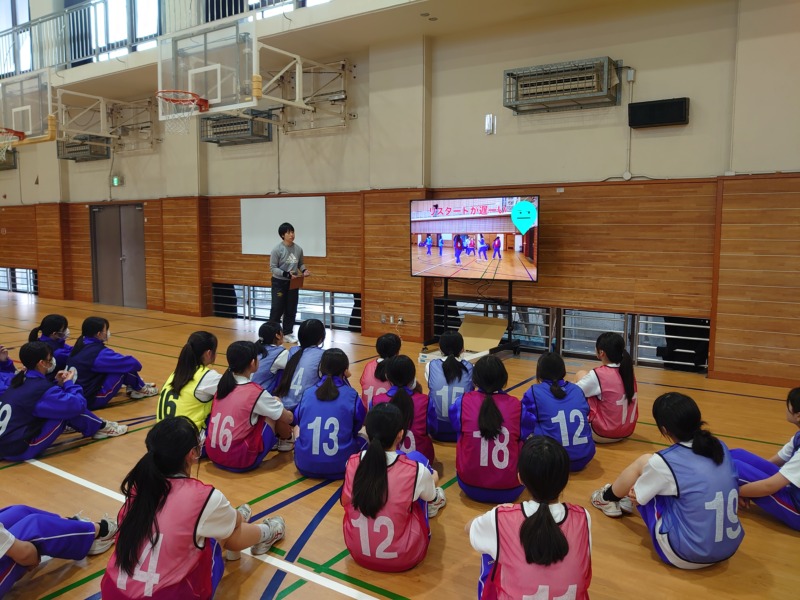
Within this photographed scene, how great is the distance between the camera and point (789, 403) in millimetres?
2812

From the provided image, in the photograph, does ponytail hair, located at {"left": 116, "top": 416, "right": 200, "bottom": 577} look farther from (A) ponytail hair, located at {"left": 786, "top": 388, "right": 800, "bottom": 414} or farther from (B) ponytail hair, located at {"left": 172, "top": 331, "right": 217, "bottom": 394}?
(A) ponytail hair, located at {"left": 786, "top": 388, "right": 800, "bottom": 414}

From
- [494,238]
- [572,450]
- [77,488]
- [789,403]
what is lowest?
[77,488]

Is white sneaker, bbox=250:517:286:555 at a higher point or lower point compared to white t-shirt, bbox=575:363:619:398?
lower

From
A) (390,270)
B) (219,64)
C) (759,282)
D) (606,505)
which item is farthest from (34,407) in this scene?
(759,282)

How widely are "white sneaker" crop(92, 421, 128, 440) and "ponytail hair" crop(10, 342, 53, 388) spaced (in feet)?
2.77

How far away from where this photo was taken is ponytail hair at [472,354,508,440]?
116 inches

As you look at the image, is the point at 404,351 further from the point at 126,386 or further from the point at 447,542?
the point at 447,542

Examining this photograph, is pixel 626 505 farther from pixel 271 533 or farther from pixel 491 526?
pixel 271 533

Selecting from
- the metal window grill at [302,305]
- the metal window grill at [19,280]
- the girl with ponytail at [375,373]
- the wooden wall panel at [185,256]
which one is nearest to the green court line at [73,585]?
the girl with ponytail at [375,373]

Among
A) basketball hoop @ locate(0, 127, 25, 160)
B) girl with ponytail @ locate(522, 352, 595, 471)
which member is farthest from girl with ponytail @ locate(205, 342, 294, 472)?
basketball hoop @ locate(0, 127, 25, 160)

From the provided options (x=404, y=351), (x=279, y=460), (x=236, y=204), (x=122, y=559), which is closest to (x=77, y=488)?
(x=279, y=460)

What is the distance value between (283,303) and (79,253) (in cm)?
731

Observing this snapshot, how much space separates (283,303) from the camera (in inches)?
304

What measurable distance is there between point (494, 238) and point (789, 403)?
4254mm
